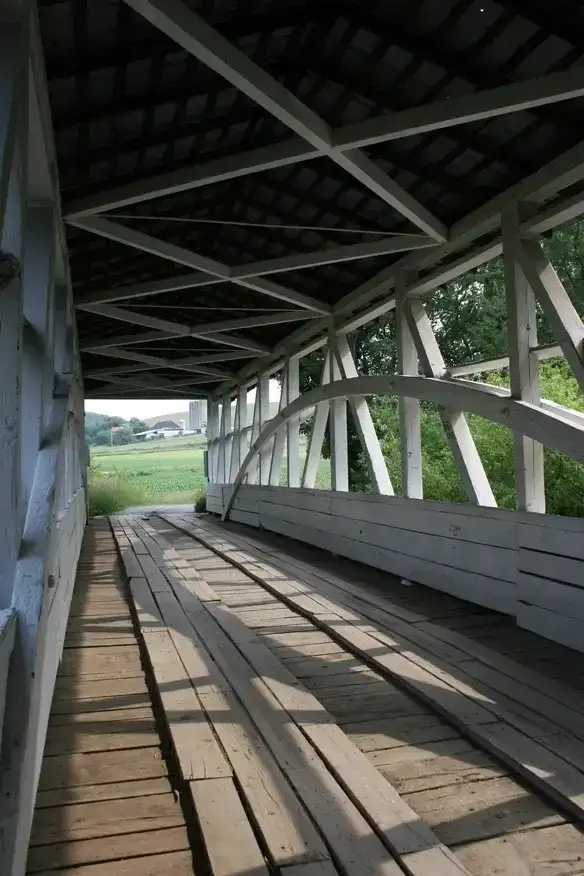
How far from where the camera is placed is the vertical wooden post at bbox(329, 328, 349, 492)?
23.4 feet

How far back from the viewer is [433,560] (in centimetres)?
510

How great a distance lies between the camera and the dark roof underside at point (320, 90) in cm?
318

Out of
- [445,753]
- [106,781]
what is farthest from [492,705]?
[106,781]

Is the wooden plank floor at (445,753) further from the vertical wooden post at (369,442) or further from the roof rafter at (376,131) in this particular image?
the roof rafter at (376,131)

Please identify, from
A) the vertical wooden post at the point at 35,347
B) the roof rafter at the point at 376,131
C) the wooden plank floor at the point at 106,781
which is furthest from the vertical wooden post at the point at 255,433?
the vertical wooden post at the point at 35,347

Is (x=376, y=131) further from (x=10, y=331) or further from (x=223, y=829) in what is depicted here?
(x=223, y=829)

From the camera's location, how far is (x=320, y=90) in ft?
14.1

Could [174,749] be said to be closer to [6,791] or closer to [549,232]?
[6,791]

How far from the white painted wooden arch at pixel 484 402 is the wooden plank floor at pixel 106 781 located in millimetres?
2403

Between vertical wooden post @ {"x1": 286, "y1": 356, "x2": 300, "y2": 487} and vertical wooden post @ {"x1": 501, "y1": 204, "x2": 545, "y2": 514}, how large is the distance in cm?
498

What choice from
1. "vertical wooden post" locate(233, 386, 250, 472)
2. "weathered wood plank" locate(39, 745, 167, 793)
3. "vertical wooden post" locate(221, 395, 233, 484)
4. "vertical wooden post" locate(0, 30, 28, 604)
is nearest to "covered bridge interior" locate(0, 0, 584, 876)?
"vertical wooden post" locate(0, 30, 28, 604)

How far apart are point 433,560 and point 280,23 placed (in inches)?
143

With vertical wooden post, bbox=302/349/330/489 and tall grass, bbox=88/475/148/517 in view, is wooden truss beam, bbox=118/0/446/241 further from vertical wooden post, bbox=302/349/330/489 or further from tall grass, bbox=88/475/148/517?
tall grass, bbox=88/475/148/517

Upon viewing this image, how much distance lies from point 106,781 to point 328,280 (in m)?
5.26
